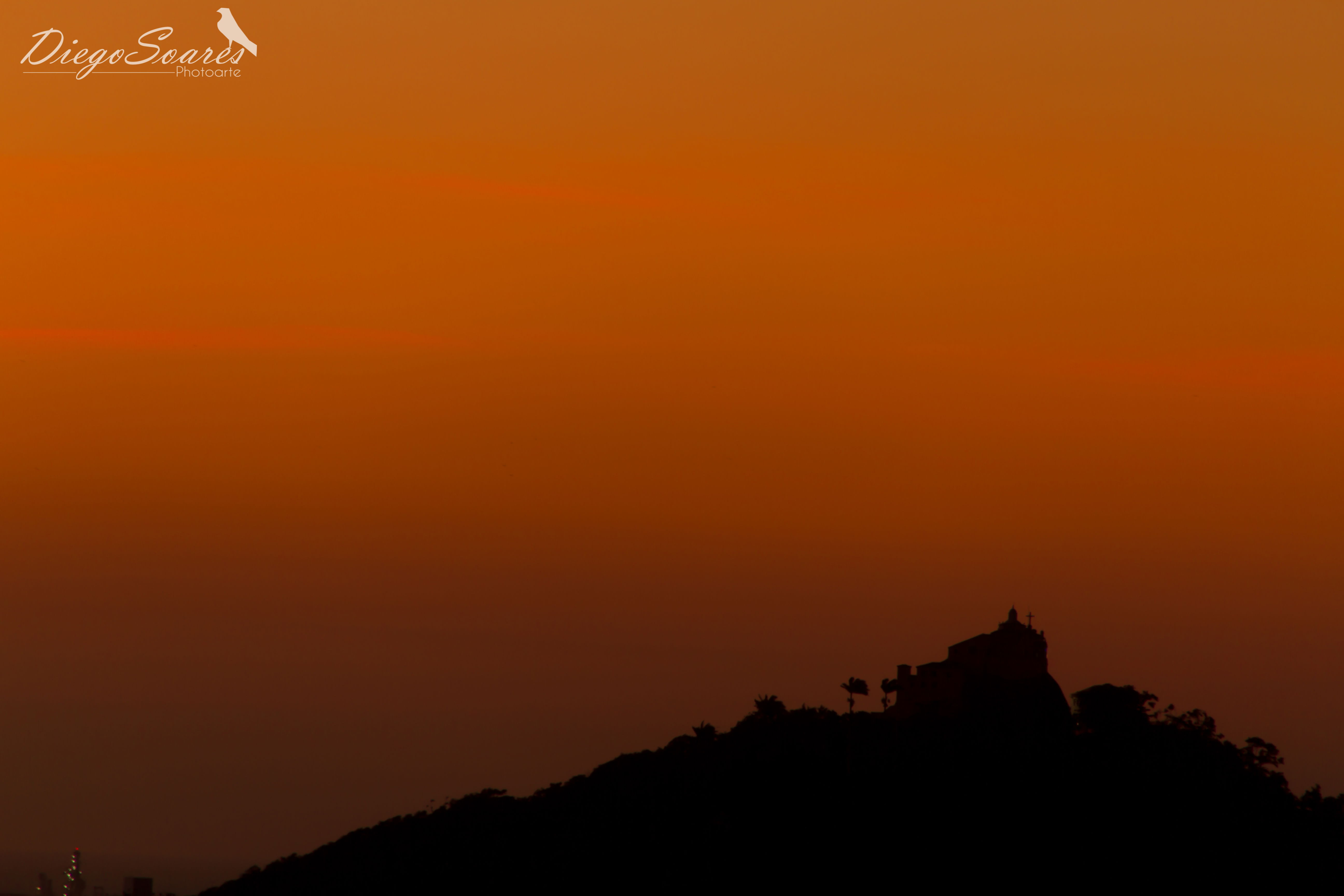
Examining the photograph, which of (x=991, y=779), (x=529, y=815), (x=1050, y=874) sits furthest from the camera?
(x=529, y=815)

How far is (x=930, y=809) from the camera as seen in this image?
4668 inches

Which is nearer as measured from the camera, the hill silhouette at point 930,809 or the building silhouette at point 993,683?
the hill silhouette at point 930,809

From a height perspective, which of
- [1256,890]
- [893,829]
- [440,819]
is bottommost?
[1256,890]

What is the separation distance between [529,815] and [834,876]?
122 ft

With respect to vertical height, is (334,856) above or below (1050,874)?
above

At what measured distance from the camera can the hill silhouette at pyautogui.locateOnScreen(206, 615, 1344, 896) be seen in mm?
115000

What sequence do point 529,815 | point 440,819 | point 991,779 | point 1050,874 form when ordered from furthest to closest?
point 440,819, point 529,815, point 991,779, point 1050,874

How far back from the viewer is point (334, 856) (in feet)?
514

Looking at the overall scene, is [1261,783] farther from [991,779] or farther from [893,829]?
[893,829]

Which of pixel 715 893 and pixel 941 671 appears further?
pixel 941 671

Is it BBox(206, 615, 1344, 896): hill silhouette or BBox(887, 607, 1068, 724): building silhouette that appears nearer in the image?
BBox(206, 615, 1344, 896): hill silhouette

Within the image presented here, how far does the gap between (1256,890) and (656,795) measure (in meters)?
46.8

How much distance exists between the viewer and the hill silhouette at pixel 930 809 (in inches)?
4528

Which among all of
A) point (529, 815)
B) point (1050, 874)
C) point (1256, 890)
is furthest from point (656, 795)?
point (1256, 890)
